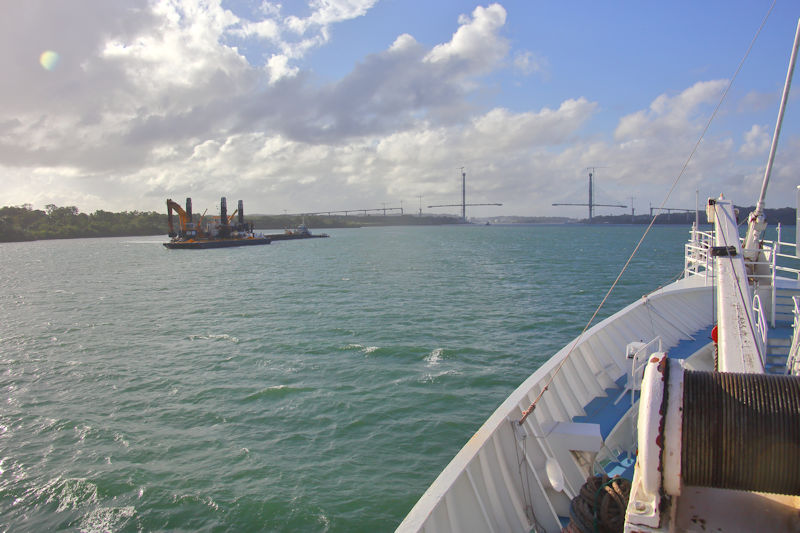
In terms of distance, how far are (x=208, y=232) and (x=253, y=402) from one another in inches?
4502

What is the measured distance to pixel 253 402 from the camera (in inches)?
592

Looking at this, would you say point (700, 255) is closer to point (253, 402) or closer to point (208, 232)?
point (253, 402)

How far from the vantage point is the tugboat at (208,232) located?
111494 mm

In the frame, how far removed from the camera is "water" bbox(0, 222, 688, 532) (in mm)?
9977

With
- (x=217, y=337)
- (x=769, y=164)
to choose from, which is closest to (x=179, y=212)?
(x=217, y=337)

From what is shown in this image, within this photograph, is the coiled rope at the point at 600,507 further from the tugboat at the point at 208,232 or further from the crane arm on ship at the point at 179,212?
the crane arm on ship at the point at 179,212

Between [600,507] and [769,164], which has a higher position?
[769,164]

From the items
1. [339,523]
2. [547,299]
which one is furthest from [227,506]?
[547,299]

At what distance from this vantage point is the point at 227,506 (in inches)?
385

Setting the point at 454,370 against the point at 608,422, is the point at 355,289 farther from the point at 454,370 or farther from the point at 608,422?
the point at 608,422

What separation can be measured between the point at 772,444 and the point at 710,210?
7051mm

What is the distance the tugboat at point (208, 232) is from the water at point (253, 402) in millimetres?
78594

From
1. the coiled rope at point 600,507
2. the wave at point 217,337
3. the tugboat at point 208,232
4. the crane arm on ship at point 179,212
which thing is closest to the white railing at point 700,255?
the coiled rope at point 600,507

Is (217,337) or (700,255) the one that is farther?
(217,337)
